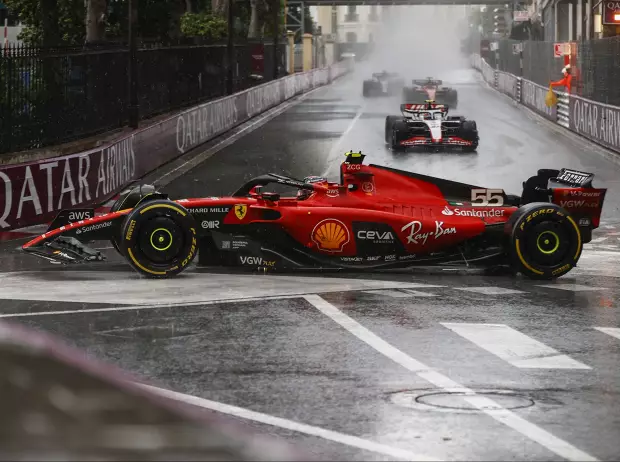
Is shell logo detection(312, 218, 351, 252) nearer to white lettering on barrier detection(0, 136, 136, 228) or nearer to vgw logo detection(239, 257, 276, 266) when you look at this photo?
vgw logo detection(239, 257, 276, 266)

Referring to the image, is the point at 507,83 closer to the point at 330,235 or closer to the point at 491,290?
the point at 330,235

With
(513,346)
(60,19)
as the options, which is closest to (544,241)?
(513,346)

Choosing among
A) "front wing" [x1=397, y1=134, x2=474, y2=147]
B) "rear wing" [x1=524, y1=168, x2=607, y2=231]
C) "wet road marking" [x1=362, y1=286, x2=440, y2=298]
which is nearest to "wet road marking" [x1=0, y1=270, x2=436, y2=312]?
"wet road marking" [x1=362, y1=286, x2=440, y2=298]

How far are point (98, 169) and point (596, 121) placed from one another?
18.7 meters

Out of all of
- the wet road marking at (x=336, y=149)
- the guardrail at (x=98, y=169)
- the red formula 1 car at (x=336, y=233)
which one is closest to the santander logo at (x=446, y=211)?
the red formula 1 car at (x=336, y=233)

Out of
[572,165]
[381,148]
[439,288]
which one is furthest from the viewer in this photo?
[381,148]

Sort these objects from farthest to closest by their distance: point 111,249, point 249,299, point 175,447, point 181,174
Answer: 1. point 181,174
2. point 111,249
3. point 249,299
4. point 175,447

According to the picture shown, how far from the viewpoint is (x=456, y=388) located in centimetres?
930

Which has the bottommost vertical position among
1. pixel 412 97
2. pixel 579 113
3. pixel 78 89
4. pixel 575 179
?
pixel 412 97

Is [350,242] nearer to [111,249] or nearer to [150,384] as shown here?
[111,249]

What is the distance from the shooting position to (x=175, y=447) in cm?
633

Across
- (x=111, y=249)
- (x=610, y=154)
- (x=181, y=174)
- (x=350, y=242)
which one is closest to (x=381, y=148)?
(x=610, y=154)

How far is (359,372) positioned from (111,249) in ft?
27.4

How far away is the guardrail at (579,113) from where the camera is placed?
3491cm
